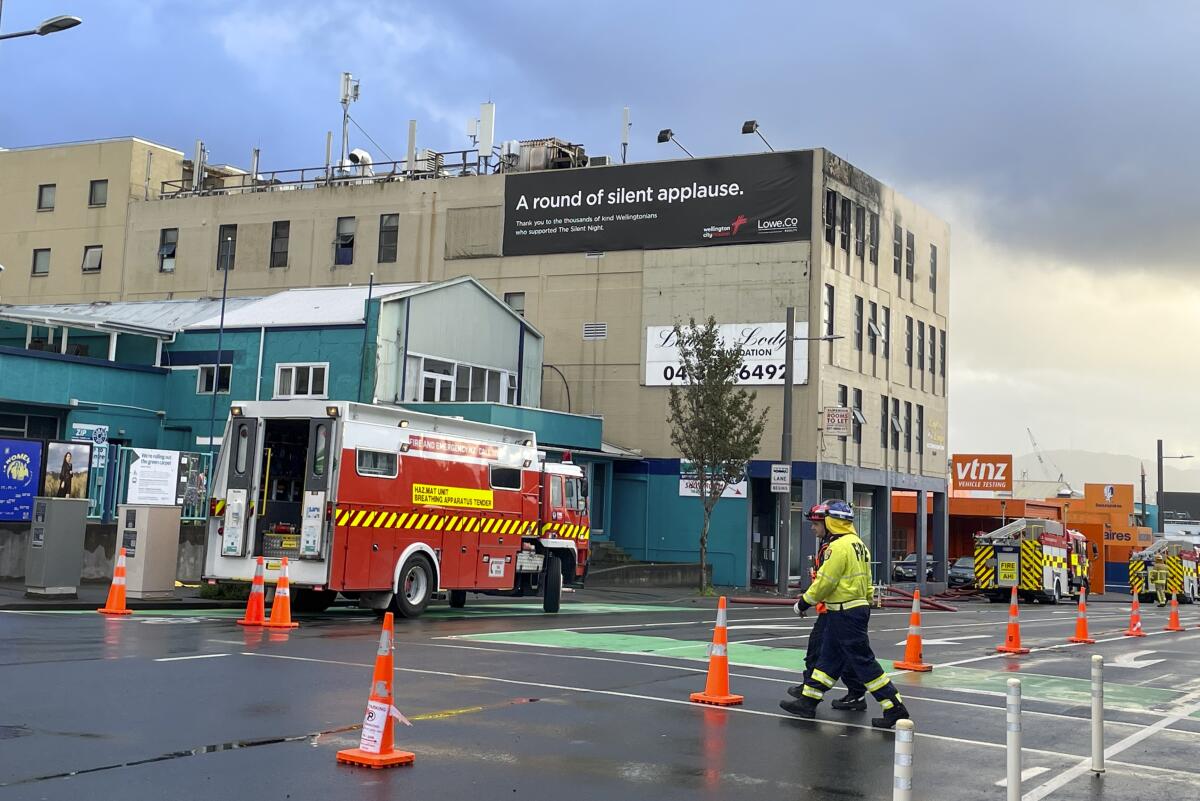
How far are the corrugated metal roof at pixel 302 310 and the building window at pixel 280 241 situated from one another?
27.0 ft

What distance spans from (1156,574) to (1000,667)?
31.8 metres

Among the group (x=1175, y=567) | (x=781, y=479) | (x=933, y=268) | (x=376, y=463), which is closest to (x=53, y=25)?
(x=376, y=463)

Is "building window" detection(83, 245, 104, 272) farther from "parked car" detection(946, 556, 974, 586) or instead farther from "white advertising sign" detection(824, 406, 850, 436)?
"parked car" detection(946, 556, 974, 586)

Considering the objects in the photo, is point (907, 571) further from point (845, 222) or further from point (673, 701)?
point (673, 701)

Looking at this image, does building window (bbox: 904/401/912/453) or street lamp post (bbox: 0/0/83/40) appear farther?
building window (bbox: 904/401/912/453)

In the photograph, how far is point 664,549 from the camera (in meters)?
43.2

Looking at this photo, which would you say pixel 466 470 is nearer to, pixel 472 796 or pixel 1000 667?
pixel 1000 667

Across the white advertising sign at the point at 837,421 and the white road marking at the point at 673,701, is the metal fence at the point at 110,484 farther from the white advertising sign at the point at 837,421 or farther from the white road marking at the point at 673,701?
the white advertising sign at the point at 837,421

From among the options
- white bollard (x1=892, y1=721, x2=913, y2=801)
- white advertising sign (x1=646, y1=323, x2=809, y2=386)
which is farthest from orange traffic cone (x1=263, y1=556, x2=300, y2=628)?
white advertising sign (x1=646, y1=323, x2=809, y2=386)

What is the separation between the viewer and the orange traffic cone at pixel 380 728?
328 inches

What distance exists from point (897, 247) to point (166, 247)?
3092 cm

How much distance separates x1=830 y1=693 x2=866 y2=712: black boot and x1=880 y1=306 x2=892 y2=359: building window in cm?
3785

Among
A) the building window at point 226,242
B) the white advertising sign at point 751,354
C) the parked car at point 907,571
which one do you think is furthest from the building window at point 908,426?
the building window at point 226,242

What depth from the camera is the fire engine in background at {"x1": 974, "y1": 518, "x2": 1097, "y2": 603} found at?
42625mm
